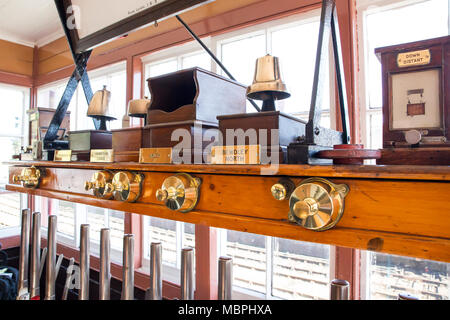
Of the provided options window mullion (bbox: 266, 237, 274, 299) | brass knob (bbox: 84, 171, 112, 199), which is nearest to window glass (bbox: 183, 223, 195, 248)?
Answer: window mullion (bbox: 266, 237, 274, 299)

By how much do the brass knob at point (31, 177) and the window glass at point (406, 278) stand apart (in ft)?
6.14

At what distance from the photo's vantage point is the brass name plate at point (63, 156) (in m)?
1.40

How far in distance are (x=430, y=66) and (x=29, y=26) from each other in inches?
174

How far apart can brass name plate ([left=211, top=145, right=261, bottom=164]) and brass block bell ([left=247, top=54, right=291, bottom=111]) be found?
→ 8.3 inches

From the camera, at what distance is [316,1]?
5.55 feet

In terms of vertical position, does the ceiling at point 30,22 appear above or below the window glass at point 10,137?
above

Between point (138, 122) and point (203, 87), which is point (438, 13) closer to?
point (203, 87)

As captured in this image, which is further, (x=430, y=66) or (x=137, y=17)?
(x=137, y=17)

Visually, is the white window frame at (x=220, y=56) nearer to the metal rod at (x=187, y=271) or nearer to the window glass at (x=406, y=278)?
the window glass at (x=406, y=278)

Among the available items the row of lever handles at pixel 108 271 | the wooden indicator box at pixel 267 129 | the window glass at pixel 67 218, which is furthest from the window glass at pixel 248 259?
the window glass at pixel 67 218

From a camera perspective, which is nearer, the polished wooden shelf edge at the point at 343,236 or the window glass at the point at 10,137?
the polished wooden shelf edge at the point at 343,236

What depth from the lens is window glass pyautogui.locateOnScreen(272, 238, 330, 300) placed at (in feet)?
6.19

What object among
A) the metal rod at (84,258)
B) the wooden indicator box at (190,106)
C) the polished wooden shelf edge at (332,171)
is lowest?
the metal rod at (84,258)
